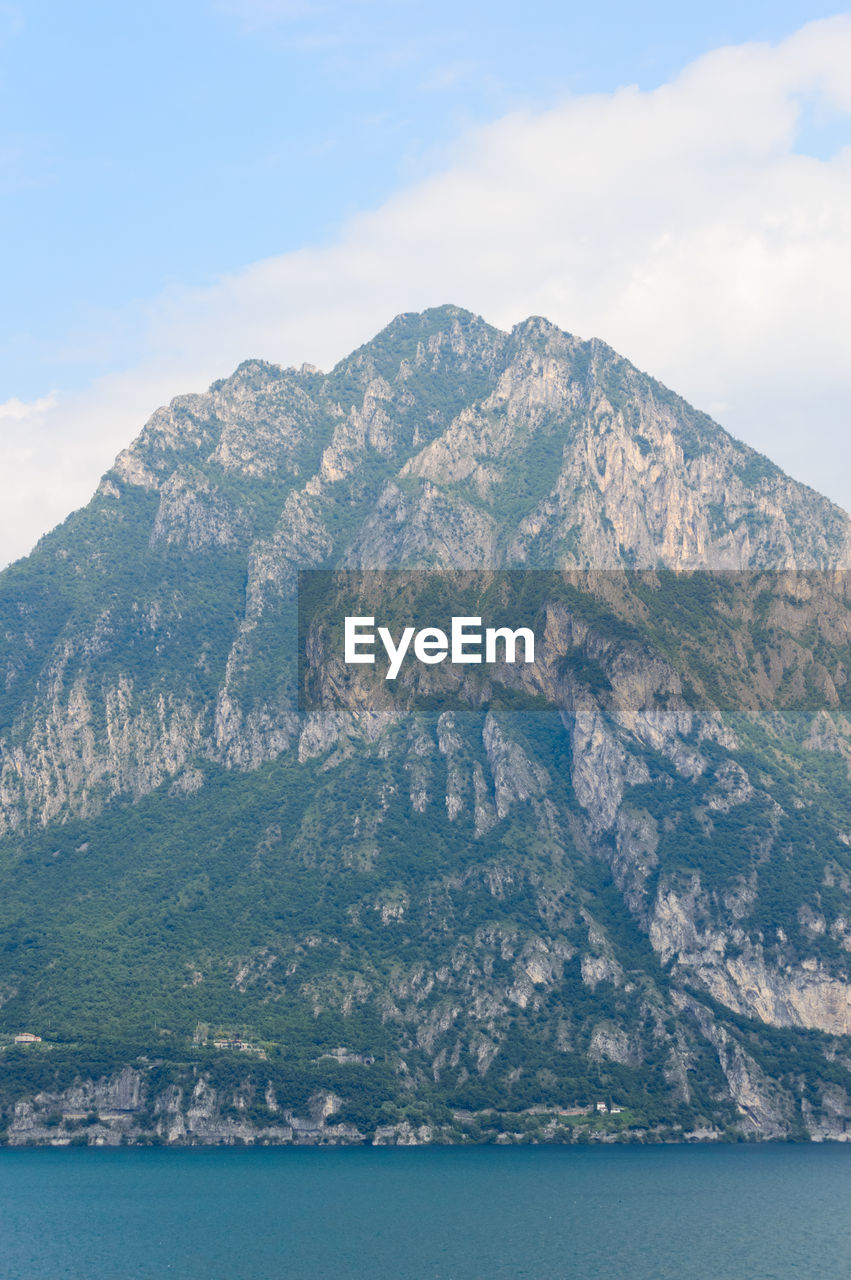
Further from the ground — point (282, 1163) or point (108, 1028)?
point (108, 1028)

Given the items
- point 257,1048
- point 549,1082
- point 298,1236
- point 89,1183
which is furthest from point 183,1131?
point 298,1236

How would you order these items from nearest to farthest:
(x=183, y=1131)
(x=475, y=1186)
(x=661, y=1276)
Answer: (x=661, y=1276) → (x=475, y=1186) → (x=183, y=1131)

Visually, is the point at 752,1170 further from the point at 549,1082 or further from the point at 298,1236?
the point at 298,1236

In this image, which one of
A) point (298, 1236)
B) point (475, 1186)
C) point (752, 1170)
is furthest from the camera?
point (752, 1170)

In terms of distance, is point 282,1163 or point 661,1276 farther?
point 282,1163

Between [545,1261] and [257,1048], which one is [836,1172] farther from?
[257,1048]

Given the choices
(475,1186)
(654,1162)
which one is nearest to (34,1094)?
(475,1186)
